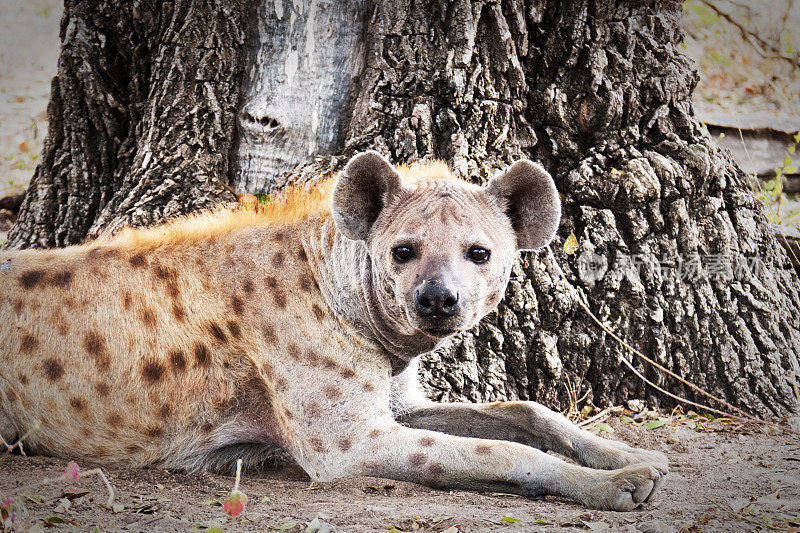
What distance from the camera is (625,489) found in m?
2.93

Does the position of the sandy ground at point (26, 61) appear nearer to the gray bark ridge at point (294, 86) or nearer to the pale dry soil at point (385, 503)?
the gray bark ridge at point (294, 86)

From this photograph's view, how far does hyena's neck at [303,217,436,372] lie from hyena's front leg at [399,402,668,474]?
0.48 m

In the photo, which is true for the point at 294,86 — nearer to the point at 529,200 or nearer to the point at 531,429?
the point at 529,200

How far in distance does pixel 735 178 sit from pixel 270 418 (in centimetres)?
308

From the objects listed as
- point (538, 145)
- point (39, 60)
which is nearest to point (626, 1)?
point (538, 145)

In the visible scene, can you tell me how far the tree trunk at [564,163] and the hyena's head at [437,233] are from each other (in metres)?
0.84

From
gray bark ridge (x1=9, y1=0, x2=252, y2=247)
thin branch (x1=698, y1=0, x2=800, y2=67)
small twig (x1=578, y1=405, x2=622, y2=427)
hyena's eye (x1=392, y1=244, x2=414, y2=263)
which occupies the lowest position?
small twig (x1=578, y1=405, x2=622, y2=427)

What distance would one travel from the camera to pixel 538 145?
446cm

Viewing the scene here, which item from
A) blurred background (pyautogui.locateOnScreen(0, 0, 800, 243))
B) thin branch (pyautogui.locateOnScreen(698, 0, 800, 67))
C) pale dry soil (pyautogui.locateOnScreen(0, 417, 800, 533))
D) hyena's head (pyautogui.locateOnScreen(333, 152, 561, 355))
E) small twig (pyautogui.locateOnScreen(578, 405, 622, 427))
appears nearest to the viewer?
pale dry soil (pyautogui.locateOnScreen(0, 417, 800, 533))

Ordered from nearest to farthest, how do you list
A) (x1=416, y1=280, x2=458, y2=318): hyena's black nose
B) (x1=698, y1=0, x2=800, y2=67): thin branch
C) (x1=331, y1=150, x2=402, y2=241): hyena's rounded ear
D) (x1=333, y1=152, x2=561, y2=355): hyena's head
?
(x1=416, y1=280, x2=458, y2=318): hyena's black nose < (x1=333, y1=152, x2=561, y2=355): hyena's head < (x1=331, y1=150, x2=402, y2=241): hyena's rounded ear < (x1=698, y1=0, x2=800, y2=67): thin branch

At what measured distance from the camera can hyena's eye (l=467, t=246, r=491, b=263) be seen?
123 inches

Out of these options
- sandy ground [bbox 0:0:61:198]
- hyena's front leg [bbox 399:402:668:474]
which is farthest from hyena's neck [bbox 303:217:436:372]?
sandy ground [bbox 0:0:61:198]

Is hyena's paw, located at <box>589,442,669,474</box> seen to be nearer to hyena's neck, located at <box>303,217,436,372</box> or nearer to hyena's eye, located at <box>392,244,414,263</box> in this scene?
hyena's neck, located at <box>303,217,436,372</box>

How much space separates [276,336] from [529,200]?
1295 millimetres
